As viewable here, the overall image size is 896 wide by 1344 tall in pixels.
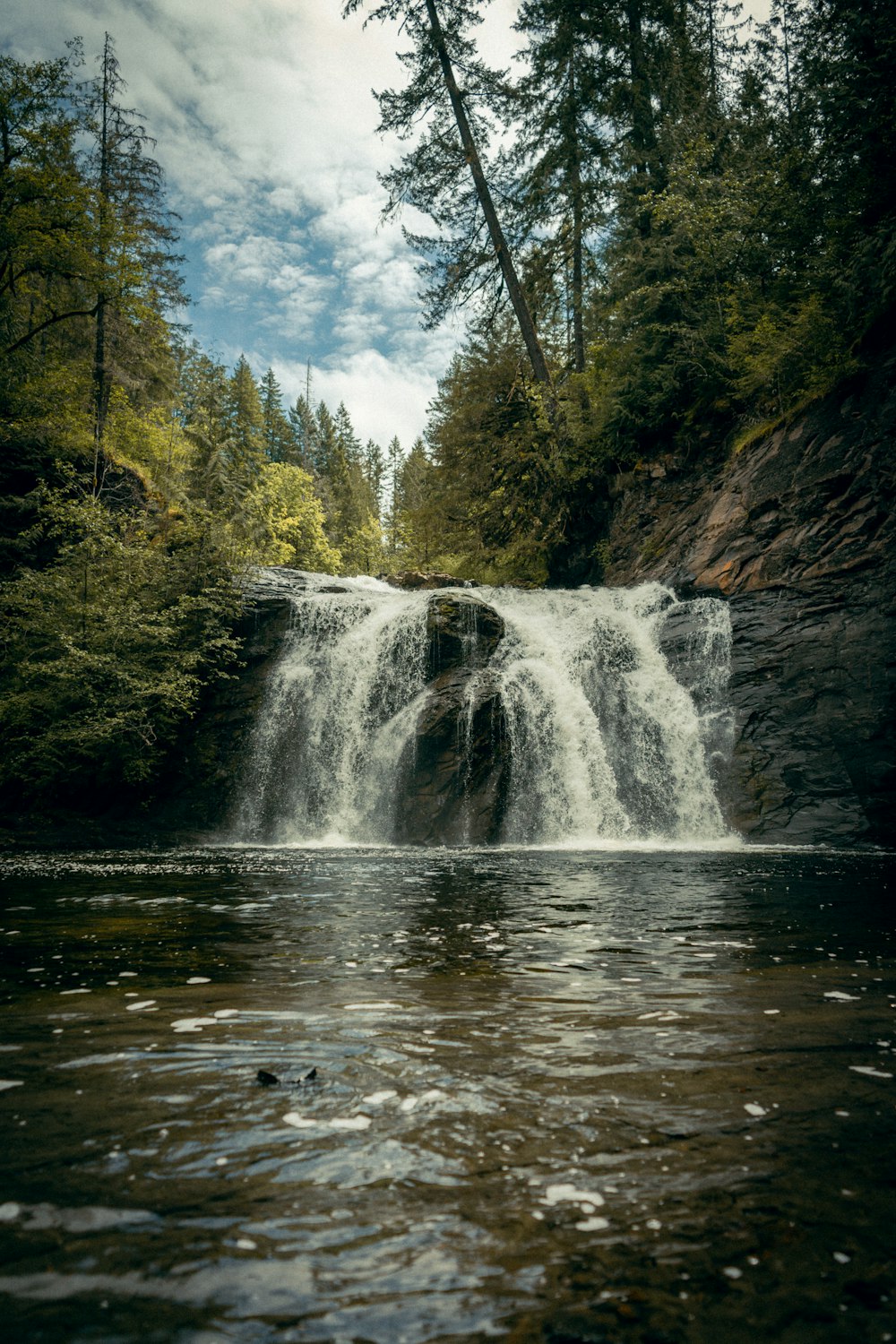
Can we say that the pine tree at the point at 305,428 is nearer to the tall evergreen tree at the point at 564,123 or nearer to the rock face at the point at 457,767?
the tall evergreen tree at the point at 564,123

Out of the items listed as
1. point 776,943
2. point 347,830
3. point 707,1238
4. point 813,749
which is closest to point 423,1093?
point 707,1238

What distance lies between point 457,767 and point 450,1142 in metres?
13.1

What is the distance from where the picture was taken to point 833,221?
42.9 feet

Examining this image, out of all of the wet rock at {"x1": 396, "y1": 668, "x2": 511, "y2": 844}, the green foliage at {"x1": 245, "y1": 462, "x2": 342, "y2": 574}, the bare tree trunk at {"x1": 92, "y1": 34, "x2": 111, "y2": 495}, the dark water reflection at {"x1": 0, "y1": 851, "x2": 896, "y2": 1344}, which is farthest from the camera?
the green foliage at {"x1": 245, "y1": 462, "x2": 342, "y2": 574}

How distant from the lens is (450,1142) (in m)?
2.31

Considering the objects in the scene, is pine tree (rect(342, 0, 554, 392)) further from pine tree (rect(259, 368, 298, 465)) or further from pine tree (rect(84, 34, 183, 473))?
pine tree (rect(259, 368, 298, 465))

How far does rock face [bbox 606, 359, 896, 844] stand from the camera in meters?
12.3

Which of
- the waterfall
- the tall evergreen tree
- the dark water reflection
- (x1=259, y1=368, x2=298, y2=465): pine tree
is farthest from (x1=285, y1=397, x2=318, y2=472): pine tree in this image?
the dark water reflection

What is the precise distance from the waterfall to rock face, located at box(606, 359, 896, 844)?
2.41ft

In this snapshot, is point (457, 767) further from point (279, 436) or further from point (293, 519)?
point (279, 436)

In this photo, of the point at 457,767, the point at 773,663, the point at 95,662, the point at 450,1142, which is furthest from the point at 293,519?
the point at 450,1142

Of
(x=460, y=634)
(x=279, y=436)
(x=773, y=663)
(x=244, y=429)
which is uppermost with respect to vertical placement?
(x=279, y=436)

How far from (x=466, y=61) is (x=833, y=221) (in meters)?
13.8

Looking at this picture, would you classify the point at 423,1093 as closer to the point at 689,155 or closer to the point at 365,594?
the point at 365,594
